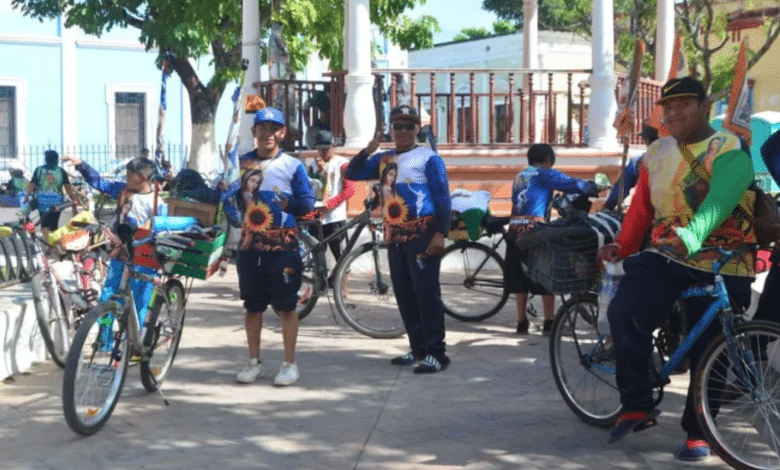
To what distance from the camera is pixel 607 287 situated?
Answer: 614cm

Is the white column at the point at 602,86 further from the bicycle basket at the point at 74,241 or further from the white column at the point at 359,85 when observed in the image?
the bicycle basket at the point at 74,241

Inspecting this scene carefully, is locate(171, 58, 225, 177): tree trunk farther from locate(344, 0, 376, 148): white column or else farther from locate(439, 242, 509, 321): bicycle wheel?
locate(439, 242, 509, 321): bicycle wheel

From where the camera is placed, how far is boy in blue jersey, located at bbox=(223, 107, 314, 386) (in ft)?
25.2

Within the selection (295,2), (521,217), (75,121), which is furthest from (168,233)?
(75,121)

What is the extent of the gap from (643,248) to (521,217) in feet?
11.8

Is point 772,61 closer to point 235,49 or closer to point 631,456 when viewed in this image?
point 235,49

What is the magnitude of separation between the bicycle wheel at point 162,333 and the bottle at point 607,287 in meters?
2.62

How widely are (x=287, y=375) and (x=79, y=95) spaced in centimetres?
2851

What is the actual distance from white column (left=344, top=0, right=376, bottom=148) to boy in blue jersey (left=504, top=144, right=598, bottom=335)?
4757 millimetres

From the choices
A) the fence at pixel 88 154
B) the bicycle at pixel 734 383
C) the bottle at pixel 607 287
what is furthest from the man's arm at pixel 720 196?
the fence at pixel 88 154

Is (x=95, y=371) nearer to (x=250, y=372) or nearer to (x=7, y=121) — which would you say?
(x=250, y=372)

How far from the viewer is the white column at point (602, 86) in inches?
584

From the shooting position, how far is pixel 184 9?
76.6 ft

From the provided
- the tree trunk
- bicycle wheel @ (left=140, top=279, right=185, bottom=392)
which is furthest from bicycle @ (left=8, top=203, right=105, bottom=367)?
the tree trunk
